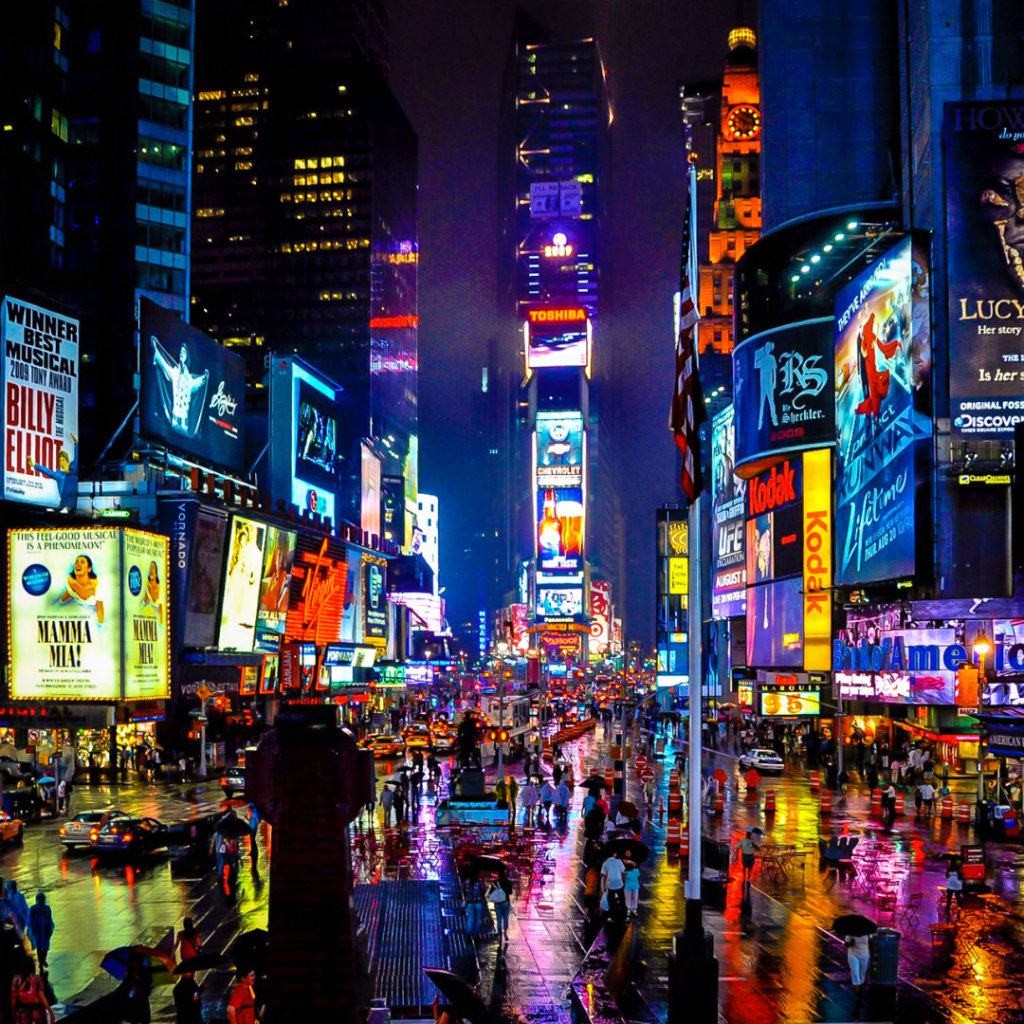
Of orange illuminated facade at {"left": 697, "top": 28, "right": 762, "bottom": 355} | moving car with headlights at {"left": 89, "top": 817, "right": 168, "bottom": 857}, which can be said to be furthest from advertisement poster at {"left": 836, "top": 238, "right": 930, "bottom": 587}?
orange illuminated facade at {"left": 697, "top": 28, "right": 762, "bottom": 355}

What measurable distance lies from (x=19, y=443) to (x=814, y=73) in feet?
164

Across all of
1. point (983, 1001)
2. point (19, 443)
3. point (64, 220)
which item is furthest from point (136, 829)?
point (64, 220)

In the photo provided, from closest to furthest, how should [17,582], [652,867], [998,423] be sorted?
[652,867], [998,423], [17,582]

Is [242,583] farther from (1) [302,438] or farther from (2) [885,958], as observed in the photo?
(2) [885,958]

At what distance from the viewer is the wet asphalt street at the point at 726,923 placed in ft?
56.7

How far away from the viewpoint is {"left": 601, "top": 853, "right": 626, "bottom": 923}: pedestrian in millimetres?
21766

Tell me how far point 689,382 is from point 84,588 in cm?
4027

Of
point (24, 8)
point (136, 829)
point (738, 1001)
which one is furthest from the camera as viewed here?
point (24, 8)

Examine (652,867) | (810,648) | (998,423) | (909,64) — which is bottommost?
(652,867)

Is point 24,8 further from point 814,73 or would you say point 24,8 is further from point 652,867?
point 652,867

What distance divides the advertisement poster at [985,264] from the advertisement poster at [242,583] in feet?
121

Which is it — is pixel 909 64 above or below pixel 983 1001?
above

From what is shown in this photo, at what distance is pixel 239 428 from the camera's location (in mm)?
75500

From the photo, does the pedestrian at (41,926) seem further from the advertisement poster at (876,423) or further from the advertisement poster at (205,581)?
the advertisement poster at (205,581)
